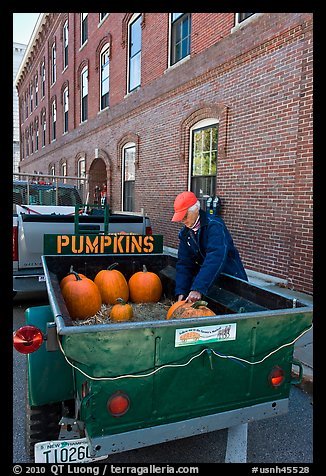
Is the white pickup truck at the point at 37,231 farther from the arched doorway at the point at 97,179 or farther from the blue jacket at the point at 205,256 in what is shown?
the arched doorway at the point at 97,179

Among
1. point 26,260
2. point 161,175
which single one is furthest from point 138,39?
point 26,260

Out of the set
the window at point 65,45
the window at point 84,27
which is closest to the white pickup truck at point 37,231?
the window at point 84,27

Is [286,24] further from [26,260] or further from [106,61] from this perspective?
[106,61]

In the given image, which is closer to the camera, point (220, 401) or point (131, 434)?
point (131, 434)

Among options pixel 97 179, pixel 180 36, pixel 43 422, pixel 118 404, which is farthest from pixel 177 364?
pixel 97 179

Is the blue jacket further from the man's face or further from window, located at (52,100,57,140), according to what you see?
window, located at (52,100,57,140)

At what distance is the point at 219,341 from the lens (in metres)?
2.29

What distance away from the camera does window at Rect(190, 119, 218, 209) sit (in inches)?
379

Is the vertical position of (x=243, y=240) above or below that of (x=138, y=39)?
below

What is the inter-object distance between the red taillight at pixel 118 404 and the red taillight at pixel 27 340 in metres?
0.56

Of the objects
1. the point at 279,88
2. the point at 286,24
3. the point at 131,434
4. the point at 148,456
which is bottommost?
the point at 148,456


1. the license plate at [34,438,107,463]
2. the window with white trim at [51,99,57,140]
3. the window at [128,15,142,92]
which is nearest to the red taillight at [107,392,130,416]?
the license plate at [34,438,107,463]

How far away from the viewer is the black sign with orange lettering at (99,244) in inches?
162

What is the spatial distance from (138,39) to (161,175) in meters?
5.68
